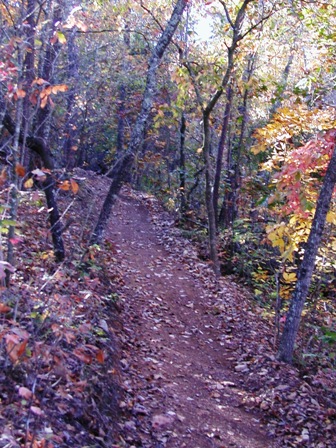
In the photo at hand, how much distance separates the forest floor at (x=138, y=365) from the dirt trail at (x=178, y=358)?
0.07 feet

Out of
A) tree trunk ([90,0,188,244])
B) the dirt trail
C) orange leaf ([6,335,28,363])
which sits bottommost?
the dirt trail

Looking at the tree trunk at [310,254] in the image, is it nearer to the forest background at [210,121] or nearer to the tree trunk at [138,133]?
the forest background at [210,121]

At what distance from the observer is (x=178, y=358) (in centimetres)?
743

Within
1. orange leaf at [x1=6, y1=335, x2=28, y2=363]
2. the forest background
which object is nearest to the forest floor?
orange leaf at [x1=6, y1=335, x2=28, y2=363]

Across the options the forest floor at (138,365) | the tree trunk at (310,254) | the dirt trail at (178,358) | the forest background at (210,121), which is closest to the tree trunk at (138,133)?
the forest background at (210,121)

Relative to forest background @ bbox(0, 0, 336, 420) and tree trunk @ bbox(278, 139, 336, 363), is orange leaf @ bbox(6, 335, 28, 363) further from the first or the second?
tree trunk @ bbox(278, 139, 336, 363)

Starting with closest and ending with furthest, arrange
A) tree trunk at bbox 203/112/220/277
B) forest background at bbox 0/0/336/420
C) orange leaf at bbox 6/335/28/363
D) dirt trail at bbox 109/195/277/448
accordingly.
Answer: orange leaf at bbox 6/335/28/363 → dirt trail at bbox 109/195/277/448 → forest background at bbox 0/0/336/420 → tree trunk at bbox 203/112/220/277

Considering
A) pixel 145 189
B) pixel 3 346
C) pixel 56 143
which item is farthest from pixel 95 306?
pixel 145 189

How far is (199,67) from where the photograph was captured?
34.2 feet

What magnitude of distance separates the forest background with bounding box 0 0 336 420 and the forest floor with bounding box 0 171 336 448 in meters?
0.53

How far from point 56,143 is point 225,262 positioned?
7540 mm

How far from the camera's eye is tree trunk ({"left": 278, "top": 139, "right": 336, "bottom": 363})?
6562 millimetres

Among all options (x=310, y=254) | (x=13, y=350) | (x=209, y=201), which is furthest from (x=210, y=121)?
(x=13, y=350)

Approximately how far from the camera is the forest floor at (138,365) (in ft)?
12.9
